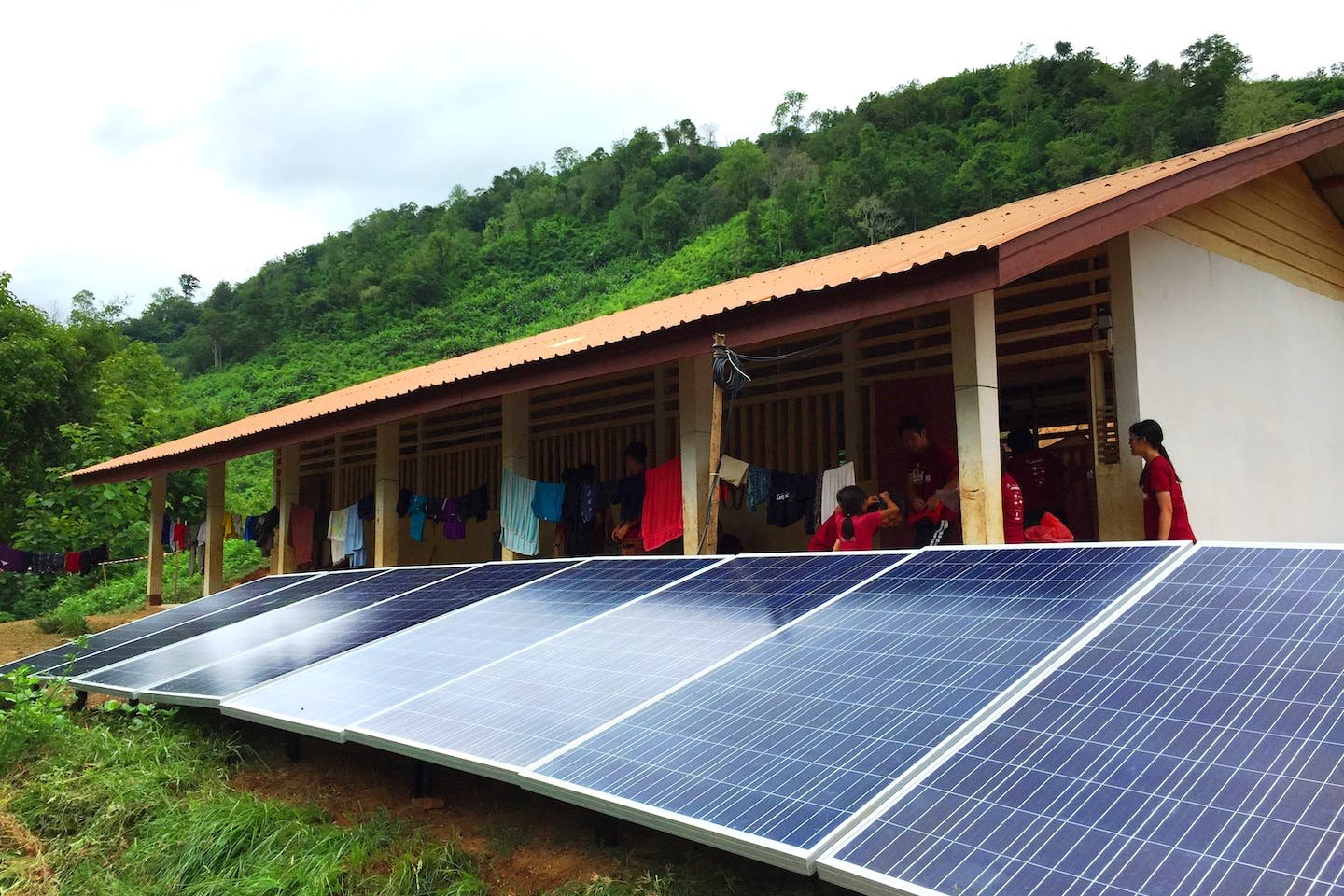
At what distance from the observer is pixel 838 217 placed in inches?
1762

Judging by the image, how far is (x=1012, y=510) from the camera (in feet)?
22.5

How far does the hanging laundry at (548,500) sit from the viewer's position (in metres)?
10.8

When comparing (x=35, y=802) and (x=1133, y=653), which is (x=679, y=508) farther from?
(x=1133, y=653)

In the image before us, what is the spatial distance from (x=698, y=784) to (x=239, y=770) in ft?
12.2

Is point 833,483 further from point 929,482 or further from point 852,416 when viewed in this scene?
point 852,416

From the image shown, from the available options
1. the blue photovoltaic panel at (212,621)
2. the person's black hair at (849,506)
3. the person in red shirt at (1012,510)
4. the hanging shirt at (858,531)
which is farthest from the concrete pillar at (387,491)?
the person in red shirt at (1012,510)

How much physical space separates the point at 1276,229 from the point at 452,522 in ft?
31.2

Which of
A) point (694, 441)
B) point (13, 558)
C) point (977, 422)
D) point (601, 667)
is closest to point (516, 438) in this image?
point (694, 441)

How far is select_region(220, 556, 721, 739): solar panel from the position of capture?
4.74 m

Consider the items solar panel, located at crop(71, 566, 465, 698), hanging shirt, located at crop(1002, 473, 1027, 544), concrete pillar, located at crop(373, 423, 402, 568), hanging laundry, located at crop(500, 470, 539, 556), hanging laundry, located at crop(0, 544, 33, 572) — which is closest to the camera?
solar panel, located at crop(71, 566, 465, 698)

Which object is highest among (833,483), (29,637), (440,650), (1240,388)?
(1240,388)

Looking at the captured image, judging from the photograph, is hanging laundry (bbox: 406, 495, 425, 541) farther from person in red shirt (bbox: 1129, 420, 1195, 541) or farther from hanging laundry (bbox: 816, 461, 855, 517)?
person in red shirt (bbox: 1129, 420, 1195, 541)

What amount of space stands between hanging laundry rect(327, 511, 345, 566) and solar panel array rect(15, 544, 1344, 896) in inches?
347

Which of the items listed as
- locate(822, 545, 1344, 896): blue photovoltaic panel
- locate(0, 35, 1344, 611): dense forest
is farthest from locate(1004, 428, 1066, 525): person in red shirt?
locate(0, 35, 1344, 611): dense forest
